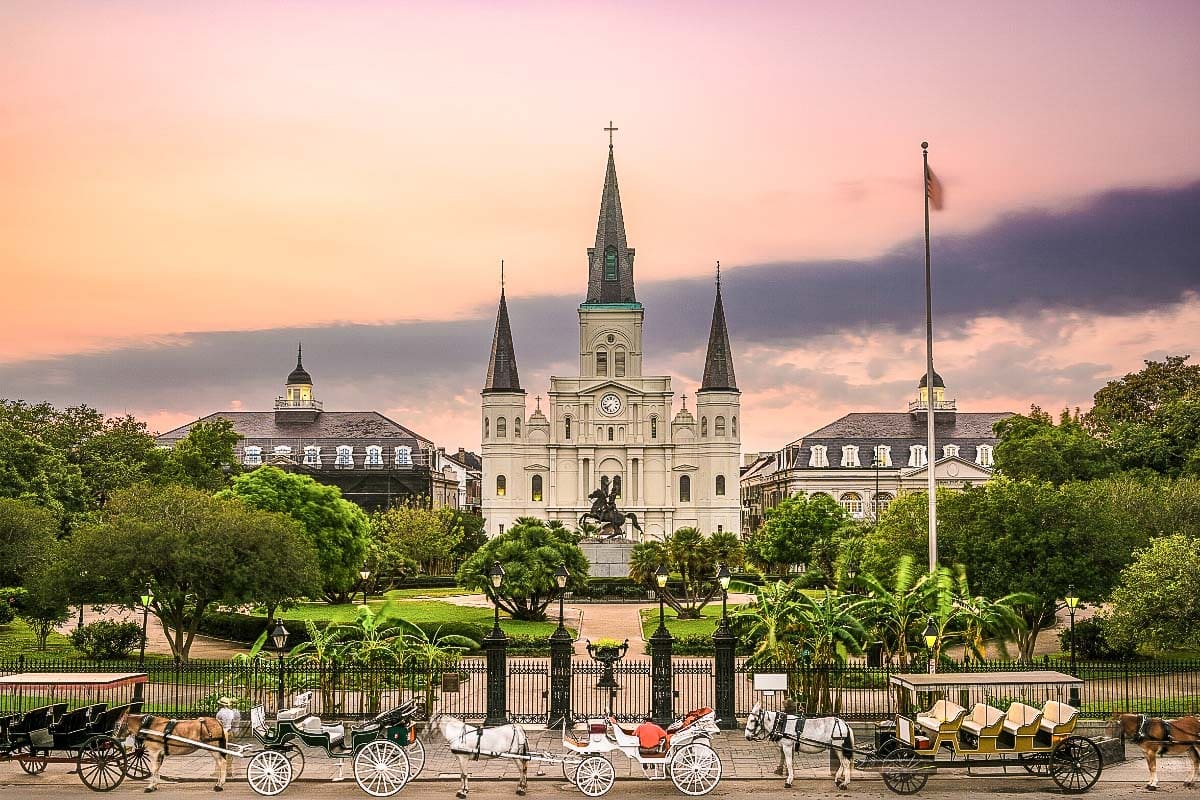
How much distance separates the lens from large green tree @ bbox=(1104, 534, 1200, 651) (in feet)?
86.0

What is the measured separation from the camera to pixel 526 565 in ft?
147

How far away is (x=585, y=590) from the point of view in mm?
56438

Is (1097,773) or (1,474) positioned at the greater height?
(1,474)

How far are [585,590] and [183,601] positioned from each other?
26.8 meters

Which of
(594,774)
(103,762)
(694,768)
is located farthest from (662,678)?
(103,762)

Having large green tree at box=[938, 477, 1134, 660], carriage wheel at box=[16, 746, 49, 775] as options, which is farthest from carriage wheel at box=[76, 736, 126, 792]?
large green tree at box=[938, 477, 1134, 660]

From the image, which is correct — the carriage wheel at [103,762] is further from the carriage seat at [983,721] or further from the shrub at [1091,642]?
the shrub at [1091,642]

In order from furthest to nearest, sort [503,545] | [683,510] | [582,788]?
[683,510] → [503,545] → [582,788]

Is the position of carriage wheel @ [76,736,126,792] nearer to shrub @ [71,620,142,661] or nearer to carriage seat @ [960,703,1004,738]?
carriage seat @ [960,703,1004,738]

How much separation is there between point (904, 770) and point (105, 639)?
23.9 m

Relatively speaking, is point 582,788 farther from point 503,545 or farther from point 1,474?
point 1,474

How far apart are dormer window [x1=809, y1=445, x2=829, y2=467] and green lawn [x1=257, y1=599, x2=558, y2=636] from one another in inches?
2051

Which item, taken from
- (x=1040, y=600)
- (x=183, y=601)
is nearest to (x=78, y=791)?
(x=183, y=601)

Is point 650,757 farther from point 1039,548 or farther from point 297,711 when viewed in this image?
point 1039,548
